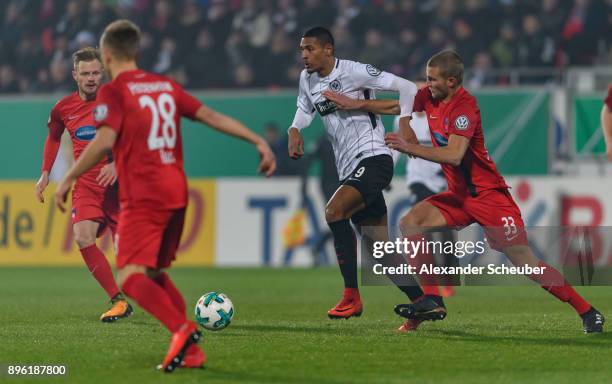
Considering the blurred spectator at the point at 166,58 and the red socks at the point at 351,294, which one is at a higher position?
the blurred spectator at the point at 166,58

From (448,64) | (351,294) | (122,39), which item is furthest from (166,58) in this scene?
(122,39)

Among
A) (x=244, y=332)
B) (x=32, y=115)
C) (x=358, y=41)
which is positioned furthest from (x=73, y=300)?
(x=358, y=41)

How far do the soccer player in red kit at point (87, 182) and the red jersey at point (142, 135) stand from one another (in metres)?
3.39

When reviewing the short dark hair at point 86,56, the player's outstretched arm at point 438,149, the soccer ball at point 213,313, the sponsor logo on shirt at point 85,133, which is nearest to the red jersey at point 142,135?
the player's outstretched arm at point 438,149

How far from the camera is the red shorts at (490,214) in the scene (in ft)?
28.1

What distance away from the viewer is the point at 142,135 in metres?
6.68

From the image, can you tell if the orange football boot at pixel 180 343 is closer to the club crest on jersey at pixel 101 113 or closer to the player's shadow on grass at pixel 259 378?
the player's shadow on grass at pixel 259 378

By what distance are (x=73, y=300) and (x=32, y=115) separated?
834cm

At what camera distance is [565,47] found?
1989cm

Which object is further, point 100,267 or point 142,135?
point 100,267

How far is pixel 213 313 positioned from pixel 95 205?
1925 millimetres

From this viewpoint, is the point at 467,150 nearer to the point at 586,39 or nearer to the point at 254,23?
the point at 586,39

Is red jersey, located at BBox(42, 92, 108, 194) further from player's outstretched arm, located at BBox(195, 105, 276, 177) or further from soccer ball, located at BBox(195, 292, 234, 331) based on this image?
player's outstretched arm, located at BBox(195, 105, 276, 177)

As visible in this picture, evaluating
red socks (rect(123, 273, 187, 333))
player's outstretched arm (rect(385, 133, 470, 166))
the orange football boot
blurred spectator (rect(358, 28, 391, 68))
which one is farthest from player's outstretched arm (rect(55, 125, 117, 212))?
blurred spectator (rect(358, 28, 391, 68))
